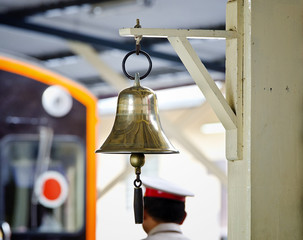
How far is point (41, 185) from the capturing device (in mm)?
5520

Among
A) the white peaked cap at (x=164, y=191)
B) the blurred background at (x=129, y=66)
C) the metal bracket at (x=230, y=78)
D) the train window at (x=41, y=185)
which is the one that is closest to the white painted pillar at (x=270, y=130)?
the metal bracket at (x=230, y=78)

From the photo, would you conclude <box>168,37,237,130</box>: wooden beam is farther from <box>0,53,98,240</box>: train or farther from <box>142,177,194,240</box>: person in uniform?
<box>0,53,98,240</box>: train

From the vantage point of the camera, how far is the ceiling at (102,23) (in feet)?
22.8

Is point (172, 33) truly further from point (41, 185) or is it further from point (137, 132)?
point (41, 185)

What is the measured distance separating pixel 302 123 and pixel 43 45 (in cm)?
635

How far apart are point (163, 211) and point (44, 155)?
165 cm

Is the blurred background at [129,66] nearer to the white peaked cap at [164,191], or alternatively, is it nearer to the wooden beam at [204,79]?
the white peaked cap at [164,191]

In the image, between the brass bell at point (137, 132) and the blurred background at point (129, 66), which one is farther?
the blurred background at point (129, 66)

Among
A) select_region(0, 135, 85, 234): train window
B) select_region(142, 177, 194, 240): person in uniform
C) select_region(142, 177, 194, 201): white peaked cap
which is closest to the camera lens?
select_region(142, 177, 194, 240): person in uniform

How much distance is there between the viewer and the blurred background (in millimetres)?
7105

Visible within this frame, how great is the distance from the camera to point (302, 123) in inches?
114

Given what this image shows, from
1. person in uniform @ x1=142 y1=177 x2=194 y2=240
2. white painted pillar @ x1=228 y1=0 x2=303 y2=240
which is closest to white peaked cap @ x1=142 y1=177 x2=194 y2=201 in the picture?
person in uniform @ x1=142 y1=177 x2=194 y2=240

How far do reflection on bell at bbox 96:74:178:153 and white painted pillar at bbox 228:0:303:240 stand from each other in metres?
0.32

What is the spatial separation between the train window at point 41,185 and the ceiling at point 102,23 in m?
0.67
